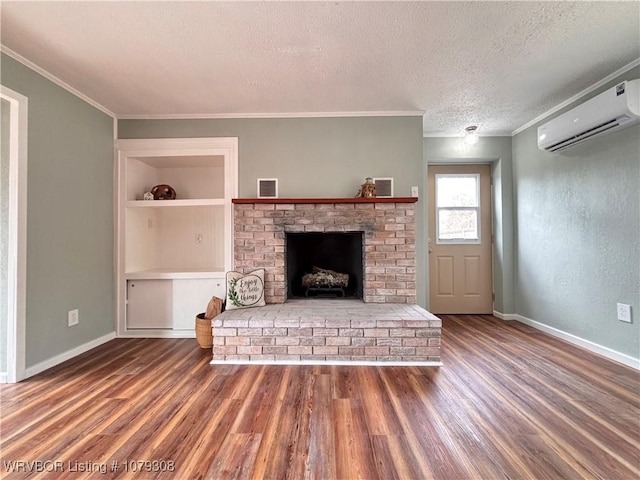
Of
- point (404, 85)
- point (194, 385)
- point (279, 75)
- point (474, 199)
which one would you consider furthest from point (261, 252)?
point (474, 199)

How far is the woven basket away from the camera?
8.07 feet

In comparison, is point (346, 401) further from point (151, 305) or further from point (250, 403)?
point (151, 305)

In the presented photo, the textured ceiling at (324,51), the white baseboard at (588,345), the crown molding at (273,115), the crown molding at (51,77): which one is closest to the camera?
the textured ceiling at (324,51)

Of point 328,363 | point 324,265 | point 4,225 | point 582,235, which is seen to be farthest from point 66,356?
point 582,235

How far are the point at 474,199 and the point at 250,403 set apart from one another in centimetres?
344

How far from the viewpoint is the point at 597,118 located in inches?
83.0

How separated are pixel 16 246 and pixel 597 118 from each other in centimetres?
425

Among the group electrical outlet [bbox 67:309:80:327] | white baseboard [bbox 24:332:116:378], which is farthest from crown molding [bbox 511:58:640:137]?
white baseboard [bbox 24:332:116:378]

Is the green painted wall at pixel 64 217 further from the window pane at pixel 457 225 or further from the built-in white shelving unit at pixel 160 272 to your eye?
the window pane at pixel 457 225

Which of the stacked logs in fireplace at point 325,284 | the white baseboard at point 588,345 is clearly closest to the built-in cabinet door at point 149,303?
the stacked logs in fireplace at point 325,284

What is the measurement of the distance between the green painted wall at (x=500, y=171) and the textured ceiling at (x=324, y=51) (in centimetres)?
80

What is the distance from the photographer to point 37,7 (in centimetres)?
147

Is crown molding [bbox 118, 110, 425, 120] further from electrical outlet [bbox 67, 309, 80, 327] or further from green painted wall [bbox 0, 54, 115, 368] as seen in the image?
electrical outlet [bbox 67, 309, 80, 327]

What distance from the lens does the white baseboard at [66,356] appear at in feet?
6.38
